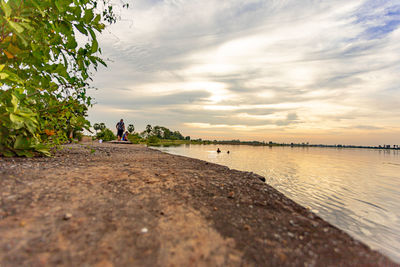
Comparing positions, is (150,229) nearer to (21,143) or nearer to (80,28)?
(80,28)

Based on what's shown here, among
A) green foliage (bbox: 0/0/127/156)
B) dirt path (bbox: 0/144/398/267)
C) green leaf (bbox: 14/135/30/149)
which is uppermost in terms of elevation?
green foliage (bbox: 0/0/127/156)

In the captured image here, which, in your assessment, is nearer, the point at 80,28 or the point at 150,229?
the point at 150,229

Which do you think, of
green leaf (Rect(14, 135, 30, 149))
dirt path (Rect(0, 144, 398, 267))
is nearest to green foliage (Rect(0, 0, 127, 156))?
green leaf (Rect(14, 135, 30, 149))

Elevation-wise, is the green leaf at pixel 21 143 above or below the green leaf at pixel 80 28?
below

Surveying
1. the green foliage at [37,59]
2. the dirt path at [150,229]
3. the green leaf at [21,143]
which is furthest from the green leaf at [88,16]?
the green leaf at [21,143]

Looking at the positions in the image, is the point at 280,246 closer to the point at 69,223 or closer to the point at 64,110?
the point at 69,223

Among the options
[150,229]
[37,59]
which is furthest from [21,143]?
[150,229]

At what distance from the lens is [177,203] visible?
3.45 m

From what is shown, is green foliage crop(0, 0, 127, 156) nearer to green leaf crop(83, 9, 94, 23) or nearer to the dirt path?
green leaf crop(83, 9, 94, 23)

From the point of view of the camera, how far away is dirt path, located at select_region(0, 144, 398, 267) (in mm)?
2039

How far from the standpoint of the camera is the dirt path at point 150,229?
2.04m

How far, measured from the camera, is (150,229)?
255 cm

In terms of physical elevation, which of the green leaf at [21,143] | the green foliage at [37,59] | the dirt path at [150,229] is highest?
the green foliage at [37,59]

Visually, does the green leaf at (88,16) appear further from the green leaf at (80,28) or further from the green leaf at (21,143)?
the green leaf at (21,143)
